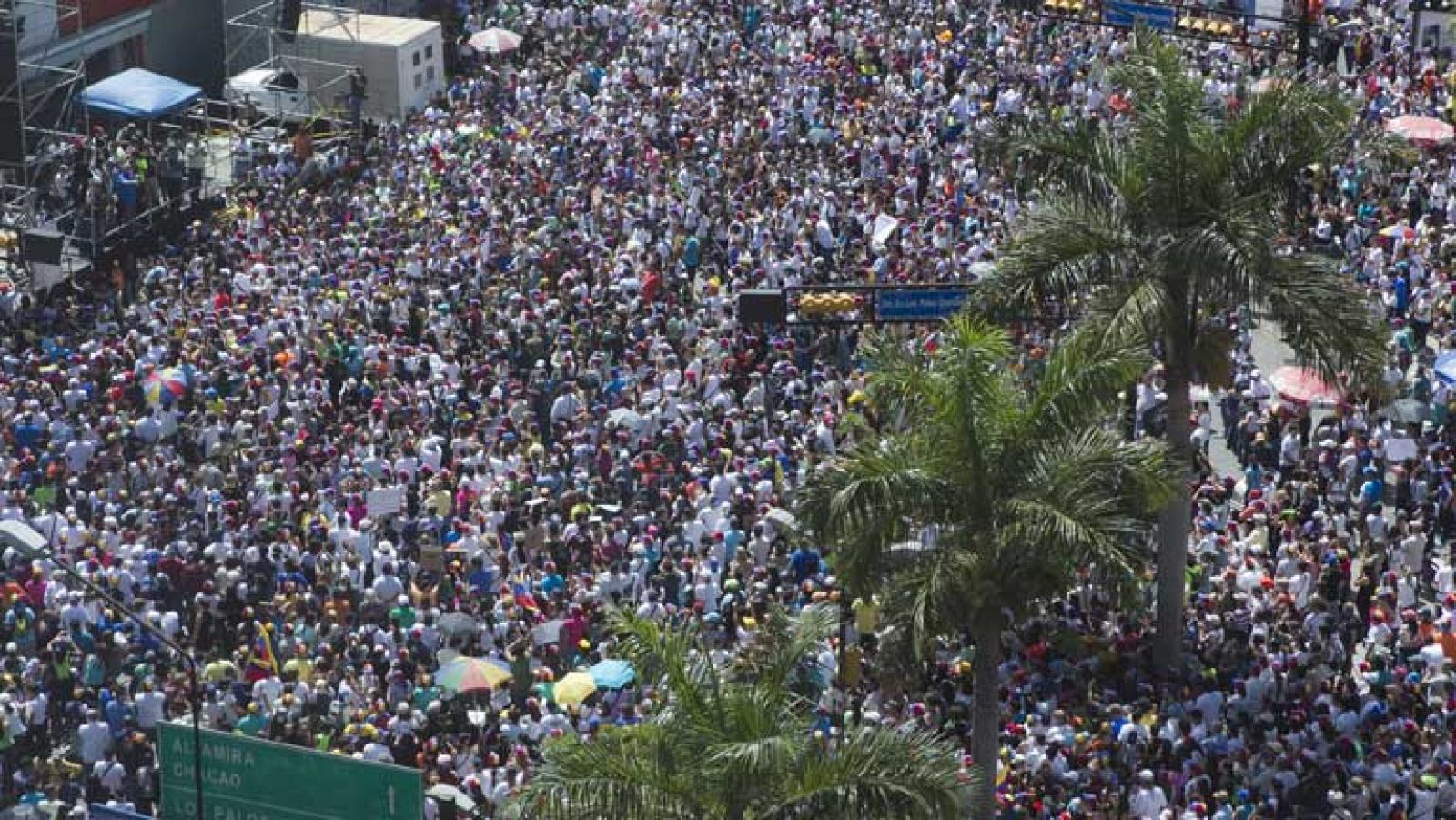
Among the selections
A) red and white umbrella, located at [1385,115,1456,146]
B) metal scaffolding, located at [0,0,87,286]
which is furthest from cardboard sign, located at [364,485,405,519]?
red and white umbrella, located at [1385,115,1456,146]

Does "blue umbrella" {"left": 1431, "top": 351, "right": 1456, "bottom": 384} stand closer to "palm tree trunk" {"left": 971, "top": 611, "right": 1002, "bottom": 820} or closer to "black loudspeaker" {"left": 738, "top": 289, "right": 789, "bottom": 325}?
"black loudspeaker" {"left": 738, "top": 289, "right": 789, "bottom": 325}

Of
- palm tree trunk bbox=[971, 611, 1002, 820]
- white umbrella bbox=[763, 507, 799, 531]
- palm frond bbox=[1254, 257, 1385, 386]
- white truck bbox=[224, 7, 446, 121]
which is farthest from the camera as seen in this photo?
white truck bbox=[224, 7, 446, 121]

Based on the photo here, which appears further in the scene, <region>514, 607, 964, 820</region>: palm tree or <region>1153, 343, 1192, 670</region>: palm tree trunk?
<region>1153, 343, 1192, 670</region>: palm tree trunk

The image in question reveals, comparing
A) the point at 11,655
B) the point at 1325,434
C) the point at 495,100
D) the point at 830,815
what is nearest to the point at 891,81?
the point at 495,100

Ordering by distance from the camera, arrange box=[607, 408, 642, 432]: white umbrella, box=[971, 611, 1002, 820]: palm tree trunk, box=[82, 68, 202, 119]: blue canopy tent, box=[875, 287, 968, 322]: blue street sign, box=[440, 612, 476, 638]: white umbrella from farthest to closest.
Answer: box=[82, 68, 202, 119]: blue canopy tent, box=[607, 408, 642, 432]: white umbrella, box=[875, 287, 968, 322]: blue street sign, box=[440, 612, 476, 638]: white umbrella, box=[971, 611, 1002, 820]: palm tree trunk

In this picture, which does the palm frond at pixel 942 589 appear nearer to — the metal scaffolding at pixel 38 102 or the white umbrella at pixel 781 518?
the white umbrella at pixel 781 518

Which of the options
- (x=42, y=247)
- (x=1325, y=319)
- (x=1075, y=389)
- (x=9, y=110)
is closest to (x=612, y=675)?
(x=1075, y=389)

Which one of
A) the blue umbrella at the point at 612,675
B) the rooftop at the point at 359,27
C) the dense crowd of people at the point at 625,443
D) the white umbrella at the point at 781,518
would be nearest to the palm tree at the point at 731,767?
the dense crowd of people at the point at 625,443
